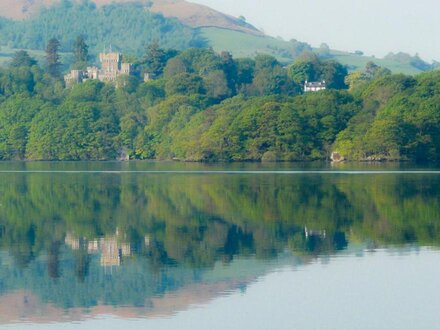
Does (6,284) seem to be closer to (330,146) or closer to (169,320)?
(169,320)

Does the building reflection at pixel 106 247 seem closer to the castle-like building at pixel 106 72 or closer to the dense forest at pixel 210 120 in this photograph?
the dense forest at pixel 210 120

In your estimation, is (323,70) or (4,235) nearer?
(4,235)

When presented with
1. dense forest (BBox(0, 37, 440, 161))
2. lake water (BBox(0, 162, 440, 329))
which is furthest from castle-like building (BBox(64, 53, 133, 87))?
lake water (BBox(0, 162, 440, 329))

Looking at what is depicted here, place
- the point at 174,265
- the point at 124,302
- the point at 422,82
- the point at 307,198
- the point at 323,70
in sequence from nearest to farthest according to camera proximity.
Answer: the point at 124,302 < the point at 174,265 < the point at 307,198 < the point at 422,82 < the point at 323,70

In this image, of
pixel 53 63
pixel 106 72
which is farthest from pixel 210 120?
pixel 53 63

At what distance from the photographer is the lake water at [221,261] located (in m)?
20.7

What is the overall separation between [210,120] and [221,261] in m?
82.0

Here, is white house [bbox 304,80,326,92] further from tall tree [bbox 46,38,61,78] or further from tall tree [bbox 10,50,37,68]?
tall tree [bbox 10,50,37,68]

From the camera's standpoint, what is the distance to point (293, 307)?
21359 mm

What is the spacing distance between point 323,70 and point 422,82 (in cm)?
6271

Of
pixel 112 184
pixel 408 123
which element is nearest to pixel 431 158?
pixel 408 123

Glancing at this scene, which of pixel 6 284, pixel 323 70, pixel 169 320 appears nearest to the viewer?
pixel 169 320

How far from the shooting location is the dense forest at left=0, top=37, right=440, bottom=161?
98375 mm

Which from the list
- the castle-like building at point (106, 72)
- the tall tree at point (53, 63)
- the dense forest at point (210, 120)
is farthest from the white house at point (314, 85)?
the tall tree at point (53, 63)
